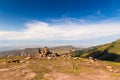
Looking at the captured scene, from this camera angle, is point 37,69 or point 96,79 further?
point 37,69

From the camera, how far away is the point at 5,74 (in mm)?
56719

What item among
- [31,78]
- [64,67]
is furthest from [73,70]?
[31,78]

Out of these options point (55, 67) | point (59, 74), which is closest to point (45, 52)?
point (55, 67)

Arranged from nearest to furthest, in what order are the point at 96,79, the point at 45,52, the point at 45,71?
the point at 96,79 < the point at 45,71 < the point at 45,52

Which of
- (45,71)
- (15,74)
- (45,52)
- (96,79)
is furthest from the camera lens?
(45,52)

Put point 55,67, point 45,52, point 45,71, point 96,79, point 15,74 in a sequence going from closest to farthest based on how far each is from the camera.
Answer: point 96,79
point 15,74
point 45,71
point 55,67
point 45,52

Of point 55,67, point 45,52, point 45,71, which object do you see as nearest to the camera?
point 45,71

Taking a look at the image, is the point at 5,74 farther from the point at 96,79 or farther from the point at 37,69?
the point at 96,79

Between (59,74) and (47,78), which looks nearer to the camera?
(47,78)

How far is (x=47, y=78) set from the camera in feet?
174

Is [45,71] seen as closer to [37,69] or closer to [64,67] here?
[37,69]

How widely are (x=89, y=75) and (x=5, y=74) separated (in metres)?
26.4

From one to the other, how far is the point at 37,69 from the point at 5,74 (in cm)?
1125

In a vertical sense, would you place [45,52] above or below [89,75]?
above
